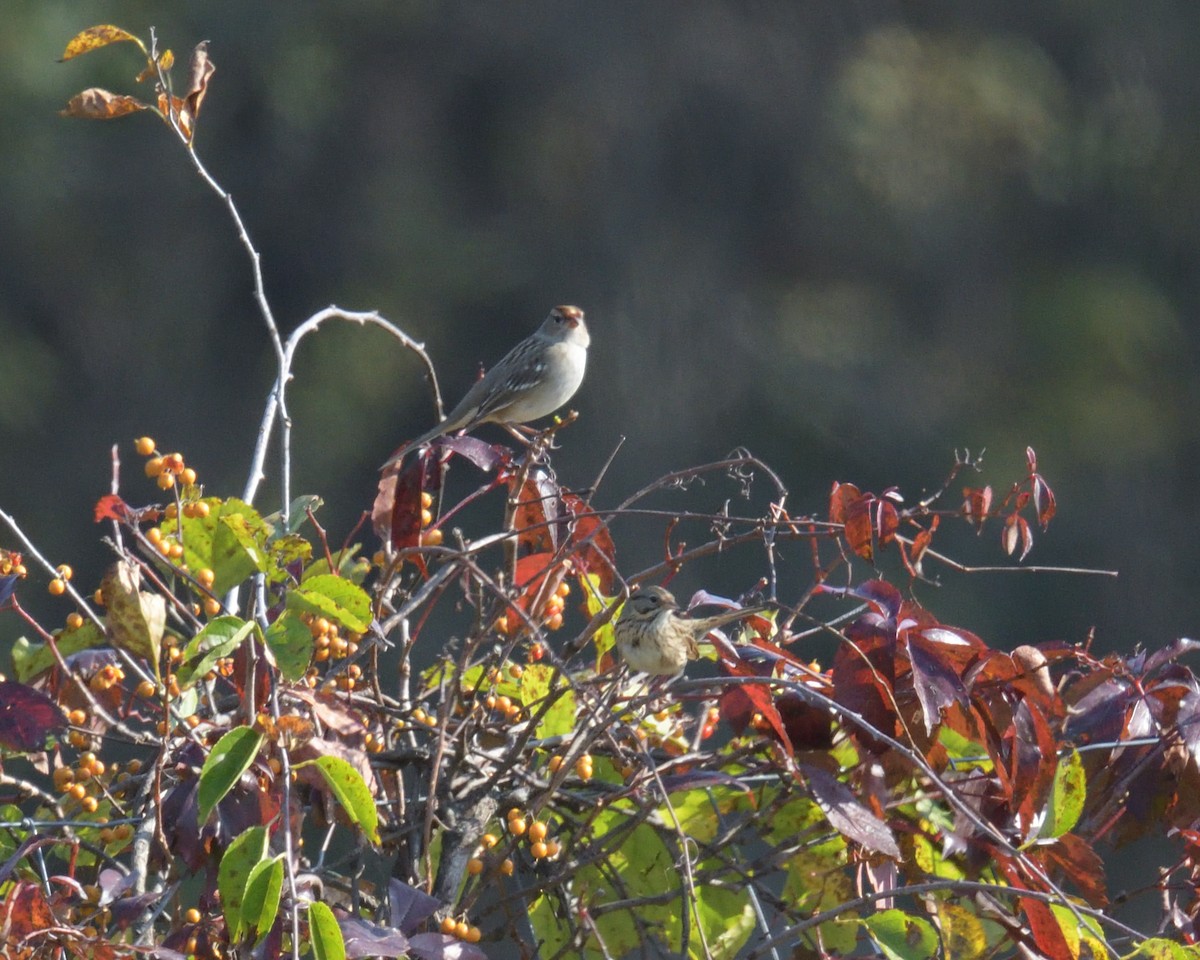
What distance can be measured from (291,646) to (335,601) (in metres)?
0.05

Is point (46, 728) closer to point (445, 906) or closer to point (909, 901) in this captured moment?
point (445, 906)

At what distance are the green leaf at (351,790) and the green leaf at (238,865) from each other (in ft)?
0.15

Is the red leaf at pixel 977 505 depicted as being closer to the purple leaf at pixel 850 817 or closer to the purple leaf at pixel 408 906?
the purple leaf at pixel 850 817

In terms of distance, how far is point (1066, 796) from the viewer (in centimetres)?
91

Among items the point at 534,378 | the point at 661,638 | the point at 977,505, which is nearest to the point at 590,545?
the point at 661,638

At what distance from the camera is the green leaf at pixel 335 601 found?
854 millimetres

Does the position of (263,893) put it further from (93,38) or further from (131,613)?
(93,38)

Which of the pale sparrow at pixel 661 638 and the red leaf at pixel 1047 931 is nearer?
the red leaf at pixel 1047 931

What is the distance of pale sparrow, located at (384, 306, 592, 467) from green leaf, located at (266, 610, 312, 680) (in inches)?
65.4

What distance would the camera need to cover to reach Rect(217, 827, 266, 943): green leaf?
756mm

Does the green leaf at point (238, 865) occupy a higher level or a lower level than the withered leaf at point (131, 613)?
lower

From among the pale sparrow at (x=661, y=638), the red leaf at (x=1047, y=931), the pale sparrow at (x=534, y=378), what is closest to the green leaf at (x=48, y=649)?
the pale sparrow at (x=661, y=638)

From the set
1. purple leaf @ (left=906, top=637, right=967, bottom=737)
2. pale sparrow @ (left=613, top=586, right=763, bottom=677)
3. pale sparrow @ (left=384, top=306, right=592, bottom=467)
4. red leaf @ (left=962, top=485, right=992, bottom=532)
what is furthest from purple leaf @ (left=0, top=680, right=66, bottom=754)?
pale sparrow @ (left=384, top=306, right=592, bottom=467)

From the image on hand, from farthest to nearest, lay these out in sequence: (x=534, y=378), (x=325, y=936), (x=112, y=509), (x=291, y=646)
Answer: (x=534, y=378)
(x=112, y=509)
(x=291, y=646)
(x=325, y=936)
